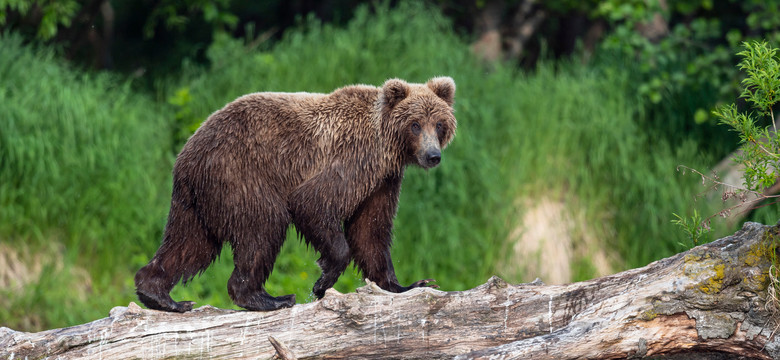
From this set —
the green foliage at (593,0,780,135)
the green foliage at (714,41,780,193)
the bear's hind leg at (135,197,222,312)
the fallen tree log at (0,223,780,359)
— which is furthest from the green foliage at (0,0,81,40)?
the green foliage at (714,41,780,193)

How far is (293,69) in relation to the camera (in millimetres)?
10016

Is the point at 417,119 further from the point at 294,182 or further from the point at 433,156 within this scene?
the point at 294,182

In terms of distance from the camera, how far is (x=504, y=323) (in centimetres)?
412

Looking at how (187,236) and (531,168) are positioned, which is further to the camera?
(531,168)

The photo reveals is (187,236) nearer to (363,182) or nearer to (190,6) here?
(363,182)

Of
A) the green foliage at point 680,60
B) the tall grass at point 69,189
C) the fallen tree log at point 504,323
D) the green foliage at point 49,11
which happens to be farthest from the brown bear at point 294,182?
the green foliage at point 49,11

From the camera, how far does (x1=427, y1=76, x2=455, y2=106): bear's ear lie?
510 cm

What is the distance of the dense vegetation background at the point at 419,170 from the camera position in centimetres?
834

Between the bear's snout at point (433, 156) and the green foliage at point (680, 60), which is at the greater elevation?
the green foliage at point (680, 60)

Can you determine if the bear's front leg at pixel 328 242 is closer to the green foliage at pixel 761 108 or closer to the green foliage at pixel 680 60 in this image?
the green foliage at pixel 761 108

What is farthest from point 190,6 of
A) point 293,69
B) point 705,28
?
point 705,28

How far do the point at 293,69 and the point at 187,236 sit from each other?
214 inches

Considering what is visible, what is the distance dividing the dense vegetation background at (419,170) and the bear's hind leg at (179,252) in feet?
10.9

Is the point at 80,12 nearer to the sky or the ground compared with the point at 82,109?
nearer to the sky
